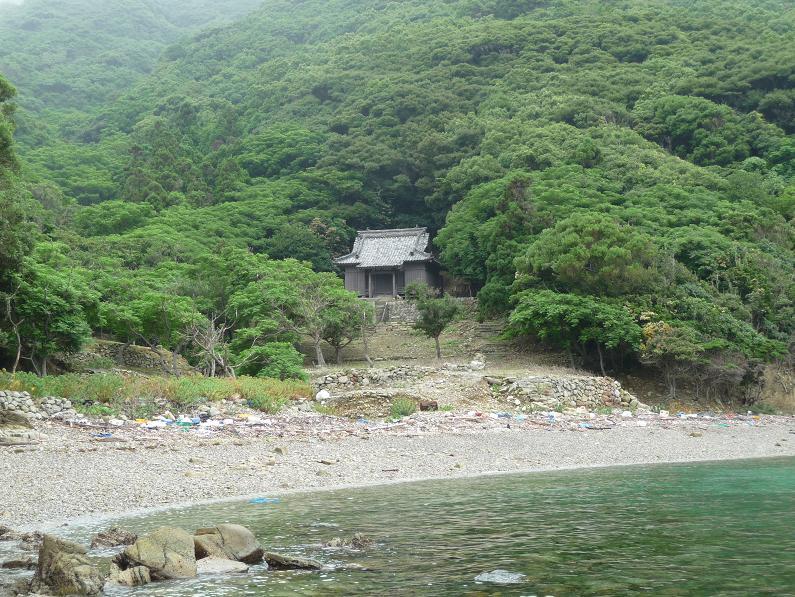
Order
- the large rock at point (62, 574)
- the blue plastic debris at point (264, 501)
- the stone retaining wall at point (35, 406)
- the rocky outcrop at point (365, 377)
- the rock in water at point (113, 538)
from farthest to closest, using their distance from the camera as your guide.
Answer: the rocky outcrop at point (365, 377) → the stone retaining wall at point (35, 406) → the blue plastic debris at point (264, 501) → the rock in water at point (113, 538) → the large rock at point (62, 574)

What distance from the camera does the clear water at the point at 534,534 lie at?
779 centimetres

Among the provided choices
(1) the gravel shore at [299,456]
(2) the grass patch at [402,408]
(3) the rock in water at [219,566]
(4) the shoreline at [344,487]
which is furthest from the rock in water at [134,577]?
(2) the grass patch at [402,408]

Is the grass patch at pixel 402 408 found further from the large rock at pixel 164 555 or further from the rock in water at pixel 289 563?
the large rock at pixel 164 555

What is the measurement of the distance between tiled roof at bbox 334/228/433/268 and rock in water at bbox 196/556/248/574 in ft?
139

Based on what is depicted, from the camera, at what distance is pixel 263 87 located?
90562mm

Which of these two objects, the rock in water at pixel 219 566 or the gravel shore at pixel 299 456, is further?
the gravel shore at pixel 299 456

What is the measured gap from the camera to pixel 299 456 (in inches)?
673

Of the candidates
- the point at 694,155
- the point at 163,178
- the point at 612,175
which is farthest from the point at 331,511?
the point at 163,178

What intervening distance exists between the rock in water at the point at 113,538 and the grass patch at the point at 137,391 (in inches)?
414

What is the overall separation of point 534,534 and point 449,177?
162 feet

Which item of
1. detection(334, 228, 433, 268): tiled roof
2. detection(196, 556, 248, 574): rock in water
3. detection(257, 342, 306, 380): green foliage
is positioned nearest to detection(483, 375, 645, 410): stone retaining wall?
detection(257, 342, 306, 380): green foliage

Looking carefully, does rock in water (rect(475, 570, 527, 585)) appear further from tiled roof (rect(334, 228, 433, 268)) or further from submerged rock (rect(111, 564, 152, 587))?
tiled roof (rect(334, 228, 433, 268))

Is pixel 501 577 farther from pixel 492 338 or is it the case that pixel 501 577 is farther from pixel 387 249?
pixel 387 249

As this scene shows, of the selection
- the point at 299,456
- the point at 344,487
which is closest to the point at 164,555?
the point at 344,487
